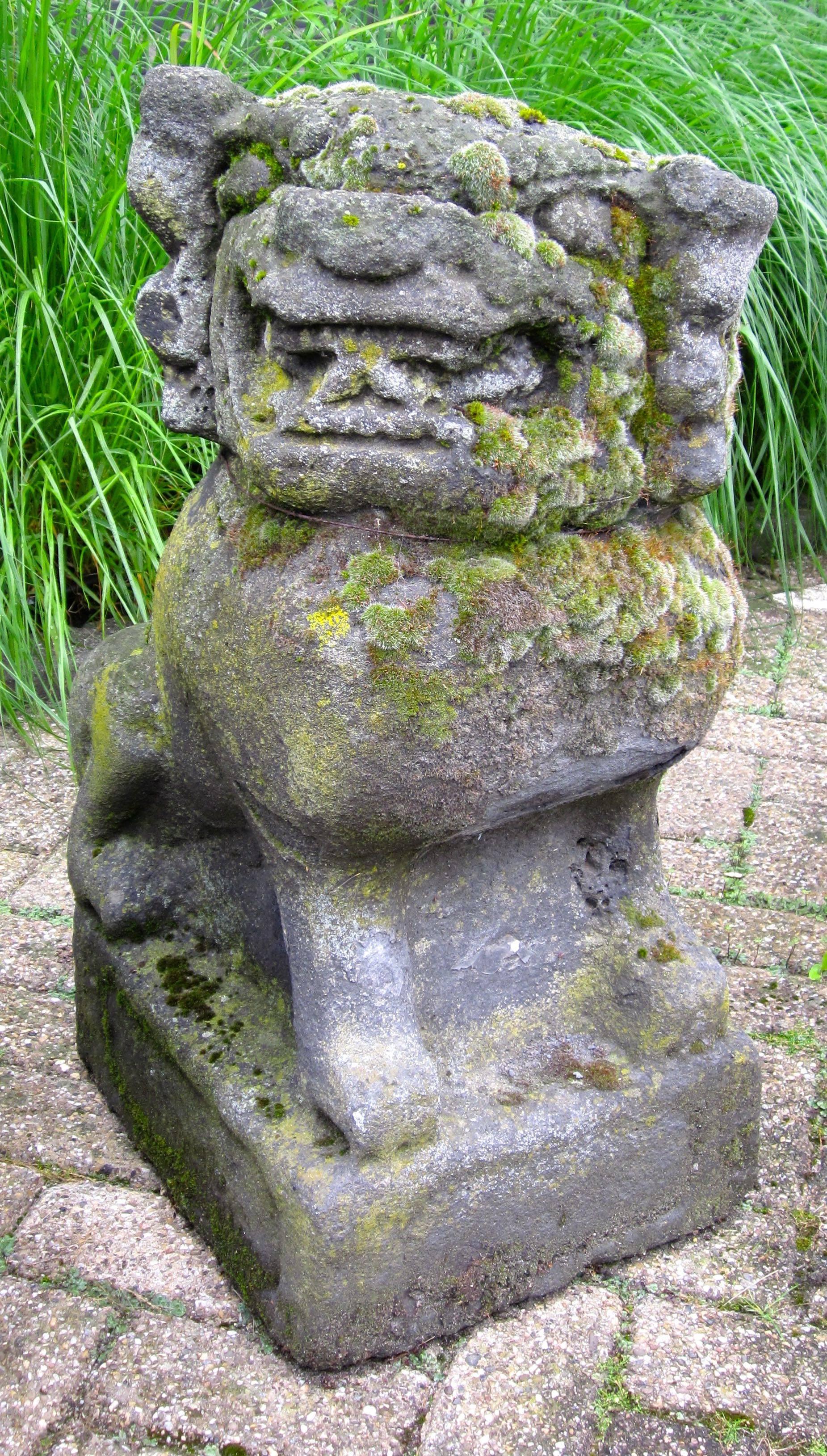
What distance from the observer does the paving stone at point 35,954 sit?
2.08 m

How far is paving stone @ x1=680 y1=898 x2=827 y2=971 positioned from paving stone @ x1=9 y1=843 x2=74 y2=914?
3.50 feet

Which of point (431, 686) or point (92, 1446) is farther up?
point (431, 686)

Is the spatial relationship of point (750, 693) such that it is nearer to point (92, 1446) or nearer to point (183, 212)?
point (183, 212)

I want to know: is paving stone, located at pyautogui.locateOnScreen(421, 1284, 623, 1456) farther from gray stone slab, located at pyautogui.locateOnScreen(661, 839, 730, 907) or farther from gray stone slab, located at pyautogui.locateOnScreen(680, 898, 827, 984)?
gray stone slab, located at pyautogui.locateOnScreen(661, 839, 730, 907)

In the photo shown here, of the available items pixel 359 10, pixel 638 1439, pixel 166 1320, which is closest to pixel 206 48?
pixel 359 10

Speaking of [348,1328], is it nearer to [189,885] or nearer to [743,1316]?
[743,1316]

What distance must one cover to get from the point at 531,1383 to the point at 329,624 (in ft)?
2.58

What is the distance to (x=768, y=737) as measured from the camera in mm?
2924

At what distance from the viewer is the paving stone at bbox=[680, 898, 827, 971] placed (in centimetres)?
212

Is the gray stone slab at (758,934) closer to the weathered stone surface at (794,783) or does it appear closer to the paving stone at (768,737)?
the weathered stone surface at (794,783)

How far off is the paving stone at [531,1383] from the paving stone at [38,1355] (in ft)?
1.16

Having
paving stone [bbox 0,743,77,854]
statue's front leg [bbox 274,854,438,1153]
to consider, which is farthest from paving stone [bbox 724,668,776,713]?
statue's front leg [bbox 274,854,438,1153]

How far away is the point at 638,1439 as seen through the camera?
1284 millimetres

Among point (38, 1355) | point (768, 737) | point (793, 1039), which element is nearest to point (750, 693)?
point (768, 737)
